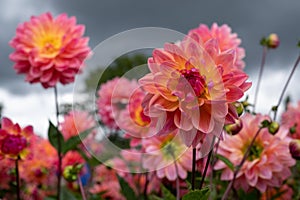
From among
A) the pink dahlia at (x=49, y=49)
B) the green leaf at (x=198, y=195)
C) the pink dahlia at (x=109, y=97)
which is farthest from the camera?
the pink dahlia at (x=109, y=97)

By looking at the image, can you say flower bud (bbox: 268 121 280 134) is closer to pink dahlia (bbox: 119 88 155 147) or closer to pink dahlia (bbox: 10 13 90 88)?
pink dahlia (bbox: 119 88 155 147)

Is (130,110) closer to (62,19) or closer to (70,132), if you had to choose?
(62,19)

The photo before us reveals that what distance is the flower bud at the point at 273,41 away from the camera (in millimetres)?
1368

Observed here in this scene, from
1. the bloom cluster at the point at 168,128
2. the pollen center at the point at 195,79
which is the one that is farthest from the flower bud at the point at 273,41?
the pollen center at the point at 195,79

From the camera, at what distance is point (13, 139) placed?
41.3 inches

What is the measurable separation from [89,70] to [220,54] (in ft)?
1.56

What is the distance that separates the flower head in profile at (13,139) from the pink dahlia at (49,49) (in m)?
0.24

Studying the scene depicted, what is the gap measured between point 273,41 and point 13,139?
79 cm

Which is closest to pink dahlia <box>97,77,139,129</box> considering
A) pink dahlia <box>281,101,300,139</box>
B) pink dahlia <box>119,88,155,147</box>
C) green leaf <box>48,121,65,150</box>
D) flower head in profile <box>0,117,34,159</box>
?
pink dahlia <box>119,88,155,147</box>

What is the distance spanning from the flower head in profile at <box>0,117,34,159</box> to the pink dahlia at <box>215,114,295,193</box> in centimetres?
47

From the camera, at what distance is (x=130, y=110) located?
120 cm

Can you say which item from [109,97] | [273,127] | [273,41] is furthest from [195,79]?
[109,97]

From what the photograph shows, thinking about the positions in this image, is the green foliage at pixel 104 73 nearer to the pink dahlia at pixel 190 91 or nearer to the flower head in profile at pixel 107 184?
the pink dahlia at pixel 190 91

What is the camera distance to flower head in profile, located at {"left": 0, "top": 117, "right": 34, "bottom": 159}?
104 cm
